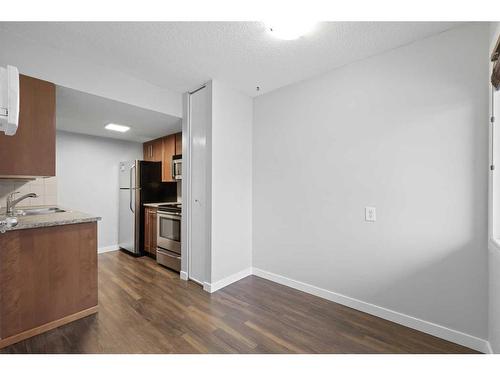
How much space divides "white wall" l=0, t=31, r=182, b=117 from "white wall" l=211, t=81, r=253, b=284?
0.77m

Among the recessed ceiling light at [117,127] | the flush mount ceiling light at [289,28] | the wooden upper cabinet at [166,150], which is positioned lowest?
the wooden upper cabinet at [166,150]

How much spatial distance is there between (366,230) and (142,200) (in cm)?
334

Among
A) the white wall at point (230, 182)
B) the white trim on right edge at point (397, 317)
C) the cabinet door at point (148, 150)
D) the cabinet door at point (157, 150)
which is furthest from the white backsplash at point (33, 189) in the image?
the white trim on right edge at point (397, 317)

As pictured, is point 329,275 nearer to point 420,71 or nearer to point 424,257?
point 424,257

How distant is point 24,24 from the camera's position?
1.66 meters

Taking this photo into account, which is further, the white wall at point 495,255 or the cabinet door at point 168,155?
the cabinet door at point 168,155

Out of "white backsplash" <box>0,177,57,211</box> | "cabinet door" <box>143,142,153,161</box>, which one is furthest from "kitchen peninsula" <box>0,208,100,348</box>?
"cabinet door" <box>143,142,153,161</box>

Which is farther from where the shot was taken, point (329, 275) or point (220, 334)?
point (329, 275)

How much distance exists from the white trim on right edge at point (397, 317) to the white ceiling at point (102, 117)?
2589 millimetres

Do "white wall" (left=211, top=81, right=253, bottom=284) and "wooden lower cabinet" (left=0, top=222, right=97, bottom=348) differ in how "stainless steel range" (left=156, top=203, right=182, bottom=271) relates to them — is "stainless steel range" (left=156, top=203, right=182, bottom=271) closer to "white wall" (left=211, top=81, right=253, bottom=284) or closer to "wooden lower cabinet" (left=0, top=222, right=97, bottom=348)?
"white wall" (left=211, top=81, right=253, bottom=284)

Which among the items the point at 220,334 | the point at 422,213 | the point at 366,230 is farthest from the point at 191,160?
the point at 422,213

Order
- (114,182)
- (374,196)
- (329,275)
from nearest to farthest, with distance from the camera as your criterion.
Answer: (374,196) < (329,275) < (114,182)

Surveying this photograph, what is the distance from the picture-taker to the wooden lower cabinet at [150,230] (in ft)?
11.7

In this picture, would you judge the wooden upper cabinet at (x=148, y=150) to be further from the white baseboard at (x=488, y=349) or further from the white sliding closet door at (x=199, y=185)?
the white baseboard at (x=488, y=349)
